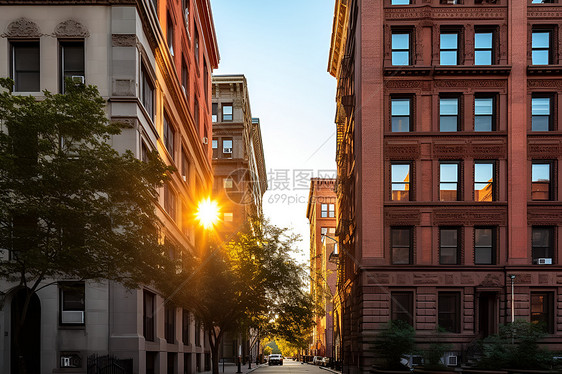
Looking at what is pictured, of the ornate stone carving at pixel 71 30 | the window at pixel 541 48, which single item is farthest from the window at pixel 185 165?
the window at pixel 541 48

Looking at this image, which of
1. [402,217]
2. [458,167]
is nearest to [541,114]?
[458,167]

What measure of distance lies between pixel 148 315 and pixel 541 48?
95.5ft

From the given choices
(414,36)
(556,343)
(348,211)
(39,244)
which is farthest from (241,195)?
(39,244)

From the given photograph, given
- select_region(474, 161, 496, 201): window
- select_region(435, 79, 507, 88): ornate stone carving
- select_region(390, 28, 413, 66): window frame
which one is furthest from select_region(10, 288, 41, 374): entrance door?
select_region(435, 79, 507, 88): ornate stone carving

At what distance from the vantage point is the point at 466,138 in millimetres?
36281

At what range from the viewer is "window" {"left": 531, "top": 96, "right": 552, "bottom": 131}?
121 ft

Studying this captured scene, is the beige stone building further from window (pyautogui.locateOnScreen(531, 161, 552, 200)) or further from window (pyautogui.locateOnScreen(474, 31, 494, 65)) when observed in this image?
window (pyautogui.locateOnScreen(531, 161, 552, 200))

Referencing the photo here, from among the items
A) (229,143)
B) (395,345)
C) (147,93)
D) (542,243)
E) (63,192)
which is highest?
(229,143)

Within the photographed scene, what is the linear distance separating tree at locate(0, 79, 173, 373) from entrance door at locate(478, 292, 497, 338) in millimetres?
24810

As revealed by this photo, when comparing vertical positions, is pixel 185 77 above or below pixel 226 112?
below

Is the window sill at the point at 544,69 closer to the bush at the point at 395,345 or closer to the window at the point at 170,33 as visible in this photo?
the bush at the point at 395,345

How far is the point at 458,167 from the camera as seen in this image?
3656 cm

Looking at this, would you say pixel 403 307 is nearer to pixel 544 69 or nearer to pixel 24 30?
pixel 544 69

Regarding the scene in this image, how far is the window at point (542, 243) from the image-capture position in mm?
35688
